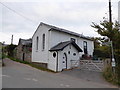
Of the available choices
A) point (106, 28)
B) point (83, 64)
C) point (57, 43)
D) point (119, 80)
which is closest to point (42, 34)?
point (57, 43)

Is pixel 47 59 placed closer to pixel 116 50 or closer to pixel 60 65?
pixel 60 65

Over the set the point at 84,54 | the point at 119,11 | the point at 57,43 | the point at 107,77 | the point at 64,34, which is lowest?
the point at 107,77

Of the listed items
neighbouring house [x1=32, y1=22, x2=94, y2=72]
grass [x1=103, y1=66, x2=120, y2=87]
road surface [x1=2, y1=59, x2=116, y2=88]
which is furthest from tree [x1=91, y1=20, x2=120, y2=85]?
neighbouring house [x1=32, y1=22, x2=94, y2=72]

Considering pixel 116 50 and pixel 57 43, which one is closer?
pixel 116 50

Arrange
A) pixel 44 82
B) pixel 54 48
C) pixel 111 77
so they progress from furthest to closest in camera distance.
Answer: pixel 54 48, pixel 111 77, pixel 44 82

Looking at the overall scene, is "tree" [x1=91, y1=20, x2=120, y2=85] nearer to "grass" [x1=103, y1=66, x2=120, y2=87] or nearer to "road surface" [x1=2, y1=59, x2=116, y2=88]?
"grass" [x1=103, y1=66, x2=120, y2=87]

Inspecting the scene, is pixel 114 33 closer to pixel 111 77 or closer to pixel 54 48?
pixel 111 77

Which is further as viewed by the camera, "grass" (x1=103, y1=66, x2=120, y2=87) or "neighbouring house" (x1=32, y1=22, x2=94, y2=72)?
"neighbouring house" (x1=32, y1=22, x2=94, y2=72)

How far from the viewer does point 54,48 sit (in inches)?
714

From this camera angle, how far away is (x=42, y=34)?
68.3ft

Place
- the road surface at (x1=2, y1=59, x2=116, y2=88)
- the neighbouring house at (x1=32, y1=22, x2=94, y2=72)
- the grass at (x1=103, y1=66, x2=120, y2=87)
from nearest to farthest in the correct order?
the road surface at (x1=2, y1=59, x2=116, y2=88), the grass at (x1=103, y1=66, x2=120, y2=87), the neighbouring house at (x1=32, y1=22, x2=94, y2=72)

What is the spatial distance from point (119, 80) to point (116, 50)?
233cm

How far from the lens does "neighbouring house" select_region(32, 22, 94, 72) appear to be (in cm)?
1739

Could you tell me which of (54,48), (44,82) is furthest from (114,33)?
(54,48)
